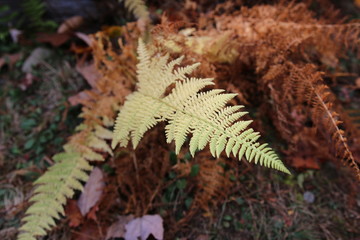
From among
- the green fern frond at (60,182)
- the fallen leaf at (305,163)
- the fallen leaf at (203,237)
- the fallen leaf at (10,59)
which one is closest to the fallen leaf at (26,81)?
the fallen leaf at (10,59)

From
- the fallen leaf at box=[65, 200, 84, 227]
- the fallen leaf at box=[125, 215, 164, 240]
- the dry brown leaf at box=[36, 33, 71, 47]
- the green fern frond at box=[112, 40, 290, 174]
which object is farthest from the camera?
the dry brown leaf at box=[36, 33, 71, 47]

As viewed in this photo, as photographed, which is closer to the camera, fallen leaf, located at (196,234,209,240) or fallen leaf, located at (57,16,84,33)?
fallen leaf, located at (196,234,209,240)

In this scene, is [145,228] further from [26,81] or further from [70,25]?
[70,25]

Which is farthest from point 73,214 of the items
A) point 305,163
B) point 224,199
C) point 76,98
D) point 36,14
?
point 36,14

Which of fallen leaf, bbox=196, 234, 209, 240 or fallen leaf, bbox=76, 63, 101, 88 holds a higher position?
fallen leaf, bbox=76, 63, 101, 88

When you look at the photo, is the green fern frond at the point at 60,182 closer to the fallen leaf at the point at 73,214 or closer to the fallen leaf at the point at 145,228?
the fallen leaf at the point at 73,214

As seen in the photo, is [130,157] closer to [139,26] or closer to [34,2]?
[139,26]

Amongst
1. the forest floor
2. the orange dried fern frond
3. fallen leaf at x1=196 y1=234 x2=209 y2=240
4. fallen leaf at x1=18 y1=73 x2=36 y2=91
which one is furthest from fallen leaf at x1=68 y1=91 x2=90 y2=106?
the orange dried fern frond

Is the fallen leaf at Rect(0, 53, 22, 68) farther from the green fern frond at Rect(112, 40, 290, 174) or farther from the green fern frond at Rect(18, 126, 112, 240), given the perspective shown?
the green fern frond at Rect(112, 40, 290, 174)

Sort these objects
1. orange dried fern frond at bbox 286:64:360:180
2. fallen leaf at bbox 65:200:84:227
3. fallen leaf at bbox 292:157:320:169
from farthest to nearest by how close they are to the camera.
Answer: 1. fallen leaf at bbox 292:157:320:169
2. fallen leaf at bbox 65:200:84:227
3. orange dried fern frond at bbox 286:64:360:180
